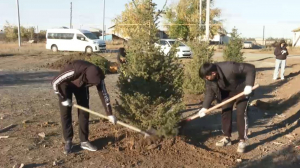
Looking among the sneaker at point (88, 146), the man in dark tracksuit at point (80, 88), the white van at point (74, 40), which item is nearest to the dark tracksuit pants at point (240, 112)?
the man in dark tracksuit at point (80, 88)

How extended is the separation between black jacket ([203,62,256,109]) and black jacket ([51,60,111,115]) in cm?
164

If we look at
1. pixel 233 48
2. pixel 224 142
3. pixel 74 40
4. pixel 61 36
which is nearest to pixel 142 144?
pixel 224 142

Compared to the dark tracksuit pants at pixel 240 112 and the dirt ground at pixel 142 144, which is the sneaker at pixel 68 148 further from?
the dark tracksuit pants at pixel 240 112

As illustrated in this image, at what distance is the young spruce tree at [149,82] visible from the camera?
16.6ft

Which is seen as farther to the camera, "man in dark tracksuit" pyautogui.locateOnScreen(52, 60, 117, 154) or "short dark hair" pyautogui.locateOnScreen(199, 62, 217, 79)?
"short dark hair" pyautogui.locateOnScreen(199, 62, 217, 79)

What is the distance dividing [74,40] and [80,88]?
25.9 m

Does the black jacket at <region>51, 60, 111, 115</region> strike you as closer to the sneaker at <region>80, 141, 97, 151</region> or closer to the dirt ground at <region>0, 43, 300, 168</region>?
the sneaker at <region>80, 141, 97, 151</region>

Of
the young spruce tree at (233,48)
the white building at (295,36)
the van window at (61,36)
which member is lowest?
the young spruce tree at (233,48)

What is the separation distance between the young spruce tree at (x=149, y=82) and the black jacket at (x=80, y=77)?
0.62 metres

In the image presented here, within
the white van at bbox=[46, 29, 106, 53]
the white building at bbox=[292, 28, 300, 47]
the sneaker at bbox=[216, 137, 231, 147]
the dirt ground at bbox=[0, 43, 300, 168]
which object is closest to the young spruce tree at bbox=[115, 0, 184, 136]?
the dirt ground at bbox=[0, 43, 300, 168]

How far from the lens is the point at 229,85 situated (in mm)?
5234

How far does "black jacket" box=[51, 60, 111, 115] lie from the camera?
4.54 m

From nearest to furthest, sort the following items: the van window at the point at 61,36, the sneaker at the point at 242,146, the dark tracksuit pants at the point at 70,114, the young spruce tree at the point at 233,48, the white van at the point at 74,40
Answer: the dark tracksuit pants at the point at 70,114 < the sneaker at the point at 242,146 < the young spruce tree at the point at 233,48 < the white van at the point at 74,40 < the van window at the point at 61,36

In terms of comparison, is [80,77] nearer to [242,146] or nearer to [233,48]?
[242,146]
